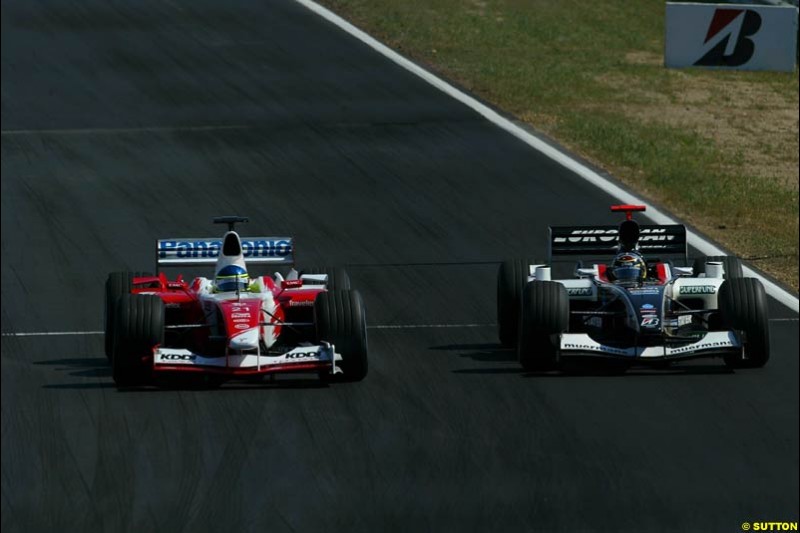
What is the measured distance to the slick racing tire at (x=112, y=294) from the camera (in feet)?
60.0

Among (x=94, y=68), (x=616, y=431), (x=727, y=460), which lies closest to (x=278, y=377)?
(x=616, y=431)

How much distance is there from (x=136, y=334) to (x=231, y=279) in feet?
4.51

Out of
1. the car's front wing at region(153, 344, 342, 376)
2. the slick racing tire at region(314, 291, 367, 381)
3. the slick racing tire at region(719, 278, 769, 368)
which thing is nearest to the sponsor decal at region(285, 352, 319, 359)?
the car's front wing at region(153, 344, 342, 376)

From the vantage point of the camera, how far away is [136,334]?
16875 millimetres

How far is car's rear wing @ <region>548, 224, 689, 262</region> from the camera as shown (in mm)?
19484

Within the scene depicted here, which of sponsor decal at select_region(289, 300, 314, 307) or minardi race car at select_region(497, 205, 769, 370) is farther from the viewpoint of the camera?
sponsor decal at select_region(289, 300, 314, 307)

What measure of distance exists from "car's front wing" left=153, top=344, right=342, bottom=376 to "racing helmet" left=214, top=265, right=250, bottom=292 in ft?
3.62

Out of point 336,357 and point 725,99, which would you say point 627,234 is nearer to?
point 336,357

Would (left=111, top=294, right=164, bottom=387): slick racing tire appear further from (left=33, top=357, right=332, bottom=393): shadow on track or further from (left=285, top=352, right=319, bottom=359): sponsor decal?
(left=285, top=352, right=319, bottom=359): sponsor decal

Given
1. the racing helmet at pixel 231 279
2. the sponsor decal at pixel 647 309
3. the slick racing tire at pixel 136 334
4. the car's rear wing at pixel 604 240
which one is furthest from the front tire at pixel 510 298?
the slick racing tire at pixel 136 334

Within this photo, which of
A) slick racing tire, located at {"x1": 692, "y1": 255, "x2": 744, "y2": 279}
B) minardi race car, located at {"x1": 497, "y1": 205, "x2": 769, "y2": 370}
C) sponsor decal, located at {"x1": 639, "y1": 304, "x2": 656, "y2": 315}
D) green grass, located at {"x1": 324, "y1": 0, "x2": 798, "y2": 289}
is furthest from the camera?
green grass, located at {"x1": 324, "y1": 0, "x2": 798, "y2": 289}

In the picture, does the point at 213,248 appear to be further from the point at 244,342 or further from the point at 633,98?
the point at 633,98

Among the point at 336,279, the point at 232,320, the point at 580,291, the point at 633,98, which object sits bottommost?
the point at 232,320

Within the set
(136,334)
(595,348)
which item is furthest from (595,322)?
(136,334)
